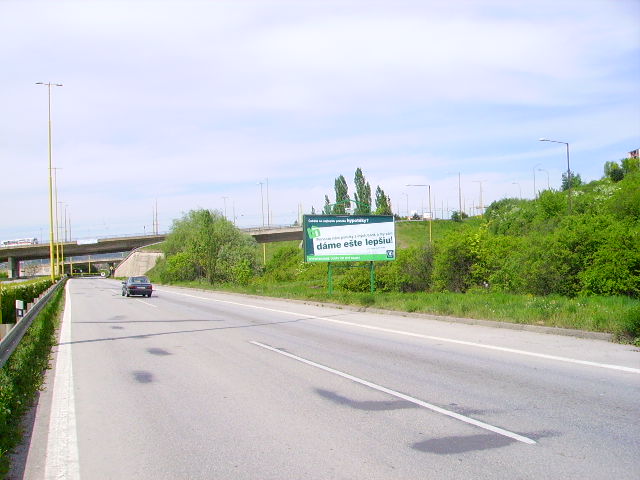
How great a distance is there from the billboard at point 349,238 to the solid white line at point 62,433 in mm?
19020

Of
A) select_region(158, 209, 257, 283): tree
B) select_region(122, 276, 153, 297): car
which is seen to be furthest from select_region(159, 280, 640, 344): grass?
select_region(158, 209, 257, 283): tree

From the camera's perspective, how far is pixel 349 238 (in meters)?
29.7

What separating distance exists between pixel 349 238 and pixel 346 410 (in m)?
22.1

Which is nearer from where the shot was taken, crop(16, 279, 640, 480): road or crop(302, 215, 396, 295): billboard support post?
crop(16, 279, 640, 480): road

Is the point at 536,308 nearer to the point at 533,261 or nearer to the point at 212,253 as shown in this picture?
the point at 533,261

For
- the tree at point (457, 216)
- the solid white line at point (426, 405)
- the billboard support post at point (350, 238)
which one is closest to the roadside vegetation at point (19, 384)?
the solid white line at point (426, 405)

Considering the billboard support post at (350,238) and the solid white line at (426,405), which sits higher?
the billboard support post at (350,238)

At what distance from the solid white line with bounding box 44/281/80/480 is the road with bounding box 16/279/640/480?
0.02 m

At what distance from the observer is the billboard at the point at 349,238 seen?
29391 millimetres

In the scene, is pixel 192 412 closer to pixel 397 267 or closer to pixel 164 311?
pixel 164 311

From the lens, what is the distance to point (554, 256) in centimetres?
Result: 2138

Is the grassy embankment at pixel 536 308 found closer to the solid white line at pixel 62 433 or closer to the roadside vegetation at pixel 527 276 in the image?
the roadside vegetation at pixel 527 276

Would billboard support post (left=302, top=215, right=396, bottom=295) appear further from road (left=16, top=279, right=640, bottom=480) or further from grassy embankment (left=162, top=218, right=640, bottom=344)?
road (left=16, top=279, right=640, bottom=480)

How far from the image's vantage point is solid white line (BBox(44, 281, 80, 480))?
584cm
